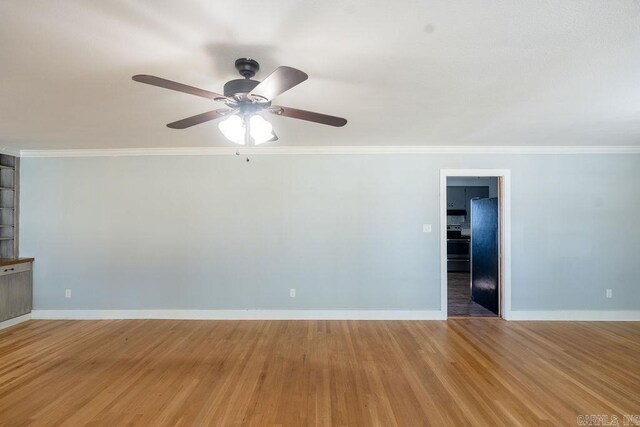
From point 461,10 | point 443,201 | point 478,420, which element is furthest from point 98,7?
point 443,201

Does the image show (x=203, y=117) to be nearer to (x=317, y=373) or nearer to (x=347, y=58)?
(x=347, y=58)

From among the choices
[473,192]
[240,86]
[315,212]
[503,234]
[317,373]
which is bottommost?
[317,373]

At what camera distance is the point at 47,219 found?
419cm

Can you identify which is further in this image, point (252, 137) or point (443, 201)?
point (443, 201)

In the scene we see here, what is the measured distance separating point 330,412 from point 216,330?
207 cm

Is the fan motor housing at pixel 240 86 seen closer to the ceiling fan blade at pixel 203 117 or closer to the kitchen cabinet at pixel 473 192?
the ceiling fan blade at pixel 203 117

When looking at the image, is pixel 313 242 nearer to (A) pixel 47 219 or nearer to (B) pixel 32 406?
(B) pixel 32 406

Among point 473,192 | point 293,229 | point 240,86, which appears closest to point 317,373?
point 293,229

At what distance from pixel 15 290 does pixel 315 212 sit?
3.99 metres

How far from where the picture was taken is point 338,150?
415 centimetres

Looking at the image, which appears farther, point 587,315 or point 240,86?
point 587,315

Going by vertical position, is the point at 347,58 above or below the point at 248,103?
above

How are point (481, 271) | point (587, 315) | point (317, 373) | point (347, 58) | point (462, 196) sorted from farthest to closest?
1. point (462, 196)
2. point (481, 271)
3. point (587, 315)
4. point (317, 373)
5. point (347, 58)

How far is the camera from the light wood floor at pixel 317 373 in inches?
84.4
